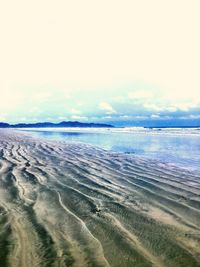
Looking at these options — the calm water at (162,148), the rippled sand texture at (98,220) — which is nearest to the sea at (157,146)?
the calm water at (162,148)

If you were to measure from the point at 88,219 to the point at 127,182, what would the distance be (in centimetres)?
331

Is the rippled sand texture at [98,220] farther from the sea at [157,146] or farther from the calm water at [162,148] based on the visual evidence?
the calm water at [162,148]

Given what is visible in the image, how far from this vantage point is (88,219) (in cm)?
495

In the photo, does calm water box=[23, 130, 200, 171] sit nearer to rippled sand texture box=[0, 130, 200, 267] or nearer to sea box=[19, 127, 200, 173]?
sea box=[19, 127, 200, 173]

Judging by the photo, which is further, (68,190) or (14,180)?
(14,180)

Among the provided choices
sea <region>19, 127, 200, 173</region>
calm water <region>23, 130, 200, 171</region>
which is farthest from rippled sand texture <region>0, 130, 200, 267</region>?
calm water <region>23, 130, 200, 171</region>

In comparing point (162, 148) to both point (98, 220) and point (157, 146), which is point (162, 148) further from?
point (98, 220)

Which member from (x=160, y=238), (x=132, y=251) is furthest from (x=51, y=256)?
(x=160, y=238)

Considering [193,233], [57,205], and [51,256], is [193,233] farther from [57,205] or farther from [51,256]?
[57,205]

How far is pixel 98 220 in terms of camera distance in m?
4.90

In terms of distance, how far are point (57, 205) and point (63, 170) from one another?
4.13 metres

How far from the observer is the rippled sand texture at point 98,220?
363 centimetres

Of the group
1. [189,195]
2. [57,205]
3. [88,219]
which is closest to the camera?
[88,219]

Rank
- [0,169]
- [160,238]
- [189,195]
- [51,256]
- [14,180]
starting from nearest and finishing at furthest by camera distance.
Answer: [51,256]
[160,238]
[189,195]
[14,180]
[0,169]
